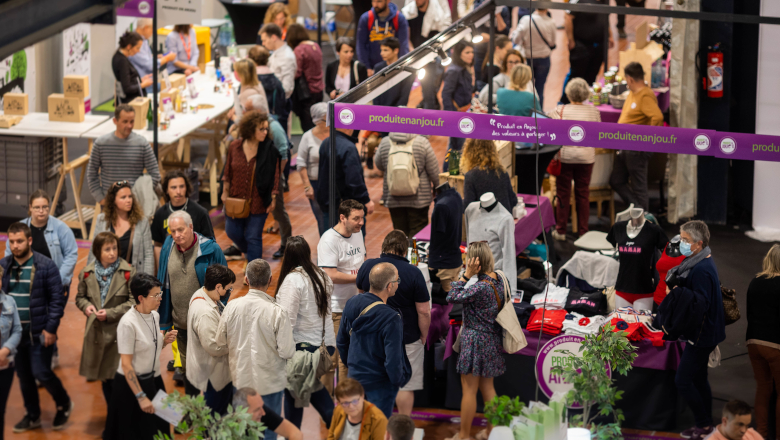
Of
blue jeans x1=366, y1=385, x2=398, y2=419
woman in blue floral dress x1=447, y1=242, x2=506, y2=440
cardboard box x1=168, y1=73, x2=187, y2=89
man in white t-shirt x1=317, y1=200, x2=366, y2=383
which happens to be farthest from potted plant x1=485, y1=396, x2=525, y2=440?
cardboard box x1=168, y1=73, x2=187, y2=89

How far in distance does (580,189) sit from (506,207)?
2119 mm

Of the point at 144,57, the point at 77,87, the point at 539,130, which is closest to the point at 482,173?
the point at 539,130

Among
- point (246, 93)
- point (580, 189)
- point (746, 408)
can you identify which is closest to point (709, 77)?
point (580, 189)

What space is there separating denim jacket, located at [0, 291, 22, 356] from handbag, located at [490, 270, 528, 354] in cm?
280

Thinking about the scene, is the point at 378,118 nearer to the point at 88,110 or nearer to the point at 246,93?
the point at 246,93

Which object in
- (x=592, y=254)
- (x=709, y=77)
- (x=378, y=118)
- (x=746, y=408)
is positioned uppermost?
(x=709, y=77)

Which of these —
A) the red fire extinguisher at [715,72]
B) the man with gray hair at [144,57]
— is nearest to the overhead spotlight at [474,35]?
the red fire extinguisher at [715,72]

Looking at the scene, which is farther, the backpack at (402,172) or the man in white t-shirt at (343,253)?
the backpack at (402,172)

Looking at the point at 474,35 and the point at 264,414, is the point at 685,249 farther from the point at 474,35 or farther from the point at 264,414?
the point at 474,35

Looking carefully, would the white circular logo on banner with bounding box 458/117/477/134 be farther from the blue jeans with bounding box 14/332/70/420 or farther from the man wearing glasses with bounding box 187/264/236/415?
the blue jeans with bounding box 14/332/70/420

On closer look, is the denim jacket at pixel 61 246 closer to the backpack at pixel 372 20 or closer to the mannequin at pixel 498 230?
the mannequin at pixel 498 230

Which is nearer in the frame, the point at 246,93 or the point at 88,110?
the point at 246,93

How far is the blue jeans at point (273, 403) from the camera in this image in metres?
4.77

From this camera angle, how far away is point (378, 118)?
18.1 feet
